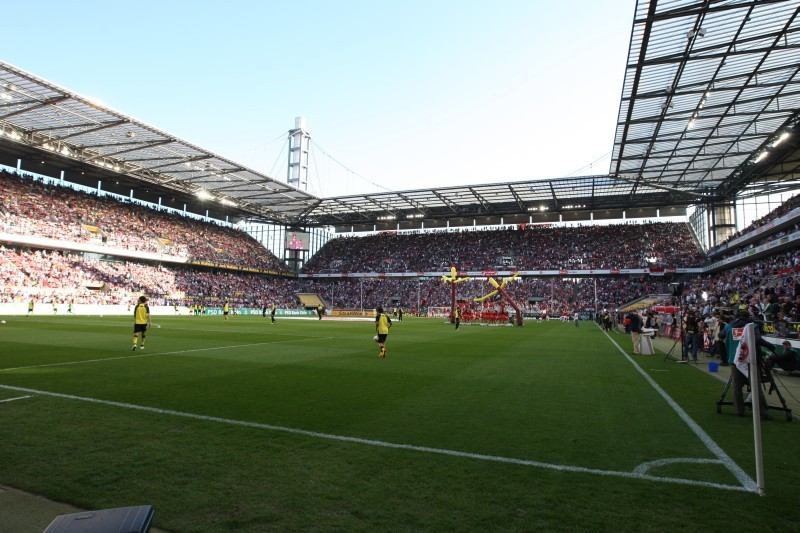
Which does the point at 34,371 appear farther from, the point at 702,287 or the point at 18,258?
the point at 702,287

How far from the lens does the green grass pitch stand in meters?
3.97

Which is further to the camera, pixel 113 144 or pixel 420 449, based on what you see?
pixel 113 144

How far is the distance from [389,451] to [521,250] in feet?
229

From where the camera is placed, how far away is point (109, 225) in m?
55.8

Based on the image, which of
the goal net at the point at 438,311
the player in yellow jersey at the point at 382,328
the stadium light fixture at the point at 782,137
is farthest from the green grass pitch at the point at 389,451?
the goal net at the point at 438,311

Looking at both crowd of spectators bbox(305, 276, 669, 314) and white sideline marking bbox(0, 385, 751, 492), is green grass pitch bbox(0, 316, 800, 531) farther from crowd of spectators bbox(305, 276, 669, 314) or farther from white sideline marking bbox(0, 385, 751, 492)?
crowd of spectators bbox(305, 276, 669, 314)

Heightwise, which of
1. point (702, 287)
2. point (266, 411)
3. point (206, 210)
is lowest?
point (266, 411)

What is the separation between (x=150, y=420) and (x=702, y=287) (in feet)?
180

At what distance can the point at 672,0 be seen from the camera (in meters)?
18.7

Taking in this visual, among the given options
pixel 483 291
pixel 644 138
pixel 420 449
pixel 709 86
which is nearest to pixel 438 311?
pixel 483 291

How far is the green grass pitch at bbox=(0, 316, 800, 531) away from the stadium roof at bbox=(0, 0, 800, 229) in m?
18.0

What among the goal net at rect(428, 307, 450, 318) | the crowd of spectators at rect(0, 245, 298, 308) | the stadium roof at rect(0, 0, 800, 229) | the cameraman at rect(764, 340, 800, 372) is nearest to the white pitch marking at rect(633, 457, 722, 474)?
the cameraman at rect(764, 340, 800, 372)

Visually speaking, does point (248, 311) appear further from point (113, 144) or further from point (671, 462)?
point (671, 462)

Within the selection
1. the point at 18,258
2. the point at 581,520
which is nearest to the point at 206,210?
the point at 18,258
